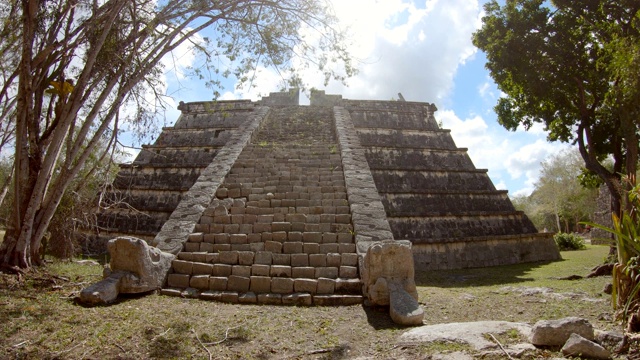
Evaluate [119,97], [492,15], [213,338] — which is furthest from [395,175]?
[213,338]

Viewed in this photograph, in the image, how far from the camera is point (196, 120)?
1430cm

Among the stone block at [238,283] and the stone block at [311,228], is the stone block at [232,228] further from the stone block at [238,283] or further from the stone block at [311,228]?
the stone block at [238,283]

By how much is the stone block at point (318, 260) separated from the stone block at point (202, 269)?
5.09ft

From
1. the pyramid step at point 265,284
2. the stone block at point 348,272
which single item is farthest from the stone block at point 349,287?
the stone block at point 348,272

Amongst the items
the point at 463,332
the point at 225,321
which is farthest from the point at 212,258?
the point at 463,332

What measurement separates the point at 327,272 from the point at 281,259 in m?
0.80

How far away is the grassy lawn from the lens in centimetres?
394

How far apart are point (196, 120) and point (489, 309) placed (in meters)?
11.4

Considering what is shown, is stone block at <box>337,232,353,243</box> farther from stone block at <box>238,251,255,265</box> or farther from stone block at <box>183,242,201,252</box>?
stone block at <box>183,242,201,252</box>

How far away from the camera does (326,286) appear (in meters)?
6.01

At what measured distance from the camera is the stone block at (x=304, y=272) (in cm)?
632

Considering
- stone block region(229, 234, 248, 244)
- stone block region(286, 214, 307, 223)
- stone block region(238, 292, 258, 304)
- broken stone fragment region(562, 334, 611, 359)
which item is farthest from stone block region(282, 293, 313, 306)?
broken stone fragment region(562, 334, 611, 359)

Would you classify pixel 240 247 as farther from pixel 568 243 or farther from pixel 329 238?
pixel 568 243

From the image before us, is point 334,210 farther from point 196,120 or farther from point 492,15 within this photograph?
point 196,120
